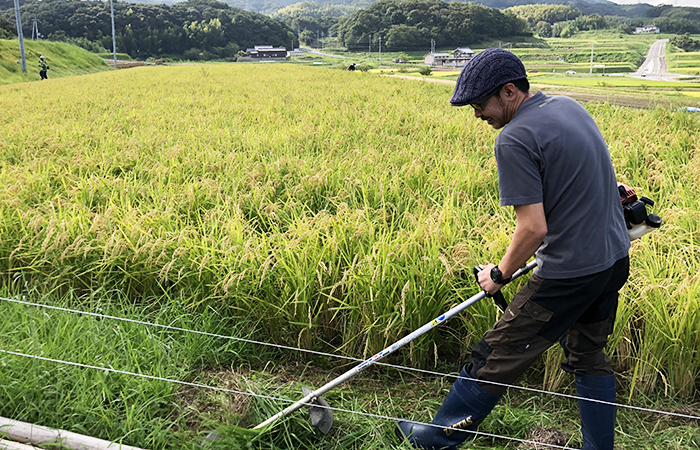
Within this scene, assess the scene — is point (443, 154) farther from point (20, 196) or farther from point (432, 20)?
point (432, 20)

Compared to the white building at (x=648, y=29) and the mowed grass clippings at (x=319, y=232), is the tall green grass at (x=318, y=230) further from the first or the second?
the white building at (x=648, y=29)

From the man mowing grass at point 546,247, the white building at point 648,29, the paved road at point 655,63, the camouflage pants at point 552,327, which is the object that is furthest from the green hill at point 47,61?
the white building at point 648,29

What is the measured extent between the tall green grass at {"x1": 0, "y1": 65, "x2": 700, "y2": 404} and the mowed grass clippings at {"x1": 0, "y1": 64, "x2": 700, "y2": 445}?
0.02m

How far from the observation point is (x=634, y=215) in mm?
2053

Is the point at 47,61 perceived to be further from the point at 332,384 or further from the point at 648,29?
the point at 648,29

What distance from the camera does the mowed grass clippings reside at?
266 cm

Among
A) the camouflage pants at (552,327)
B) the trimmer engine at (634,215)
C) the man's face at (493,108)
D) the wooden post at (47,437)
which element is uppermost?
the man's face at (493,108)

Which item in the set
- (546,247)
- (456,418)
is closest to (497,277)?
(546,247)

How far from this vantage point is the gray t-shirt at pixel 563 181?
1756 millimetres

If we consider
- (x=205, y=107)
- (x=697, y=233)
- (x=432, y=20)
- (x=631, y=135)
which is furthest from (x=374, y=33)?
(x=697, y=233)

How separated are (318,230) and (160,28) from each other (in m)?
72.9

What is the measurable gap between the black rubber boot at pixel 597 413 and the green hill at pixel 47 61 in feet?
97.4

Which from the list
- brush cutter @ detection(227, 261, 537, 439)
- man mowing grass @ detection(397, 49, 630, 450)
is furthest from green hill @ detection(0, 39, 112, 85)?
man mowing grass @ detection(397, 49, 630, 450)

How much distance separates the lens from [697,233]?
3322mm
